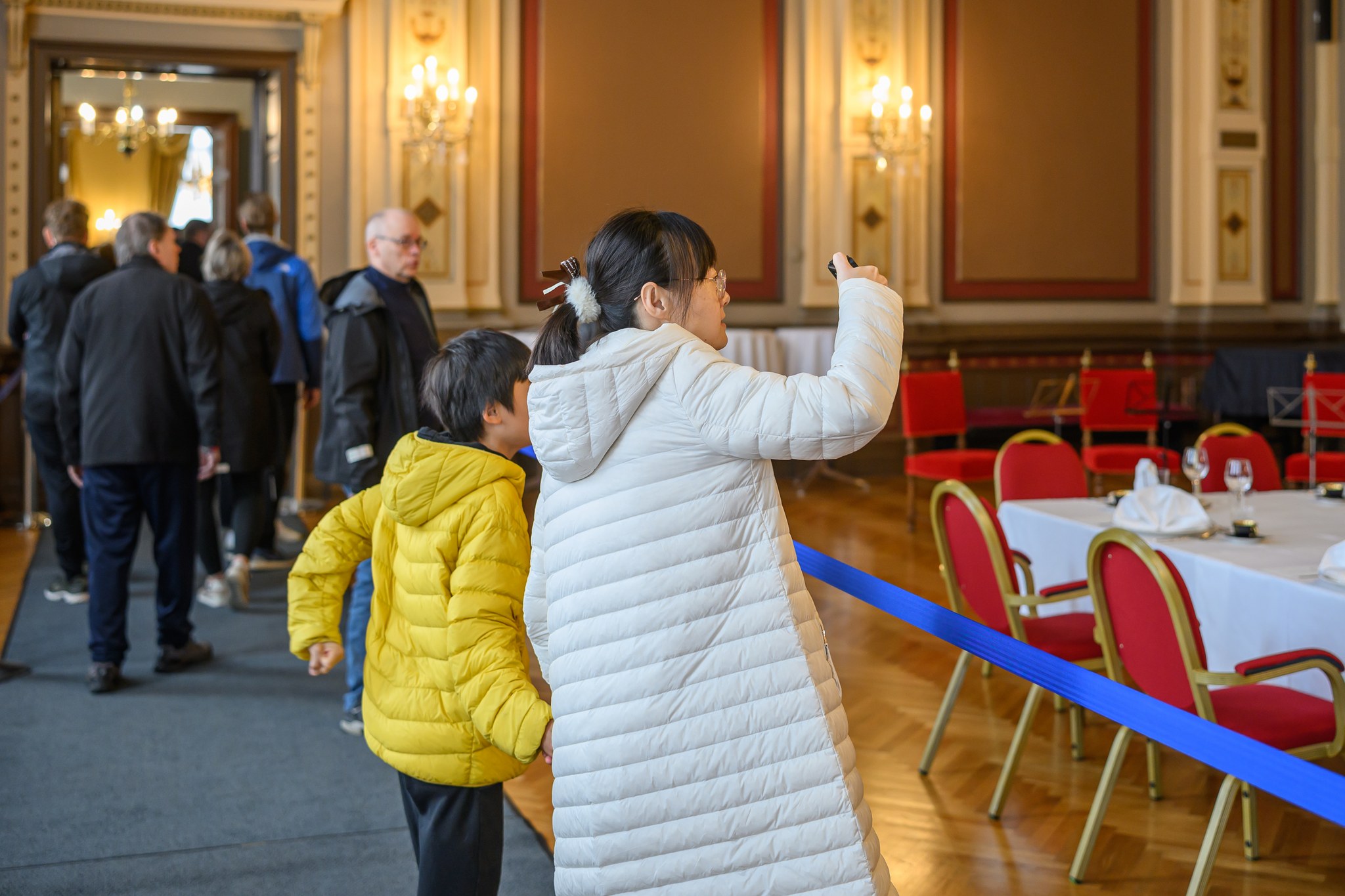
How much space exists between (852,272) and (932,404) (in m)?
6.07

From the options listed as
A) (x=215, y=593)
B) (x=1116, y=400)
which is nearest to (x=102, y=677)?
(x=215, y=593)

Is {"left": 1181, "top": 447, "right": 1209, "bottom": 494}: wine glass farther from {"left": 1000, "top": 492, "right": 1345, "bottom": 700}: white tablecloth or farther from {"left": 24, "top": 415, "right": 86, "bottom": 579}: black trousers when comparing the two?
{"left": 24, "top": 415, "right": 86, "bottom": 579}: black trousers

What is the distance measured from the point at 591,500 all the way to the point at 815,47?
8.14 m

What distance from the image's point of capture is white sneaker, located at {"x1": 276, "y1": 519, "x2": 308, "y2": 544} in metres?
6.50

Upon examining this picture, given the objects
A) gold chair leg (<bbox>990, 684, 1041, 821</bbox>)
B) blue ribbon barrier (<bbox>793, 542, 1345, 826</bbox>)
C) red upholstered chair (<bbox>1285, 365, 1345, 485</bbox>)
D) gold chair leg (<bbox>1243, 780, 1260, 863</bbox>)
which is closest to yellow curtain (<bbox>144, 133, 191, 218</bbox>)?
red upholstered chair (<bbox>1285, 365, 1345, 485</bbox>)

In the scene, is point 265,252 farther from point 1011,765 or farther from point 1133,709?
point 1133,709

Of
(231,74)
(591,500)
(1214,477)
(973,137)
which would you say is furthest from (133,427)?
(973,137)

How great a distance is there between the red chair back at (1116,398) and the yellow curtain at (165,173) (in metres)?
8.96

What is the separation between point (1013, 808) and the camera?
3061mm

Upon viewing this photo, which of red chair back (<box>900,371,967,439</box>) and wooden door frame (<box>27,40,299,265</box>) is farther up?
wooden door frame (<box>27,40,299,265</box>)

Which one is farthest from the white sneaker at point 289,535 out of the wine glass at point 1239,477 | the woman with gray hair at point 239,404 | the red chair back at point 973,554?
the wine glass at point 1239,477

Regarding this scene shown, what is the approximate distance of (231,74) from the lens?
26.9 feet

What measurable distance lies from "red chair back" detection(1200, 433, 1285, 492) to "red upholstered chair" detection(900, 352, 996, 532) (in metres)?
1.90

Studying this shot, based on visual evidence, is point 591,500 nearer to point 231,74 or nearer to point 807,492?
point 807,492
